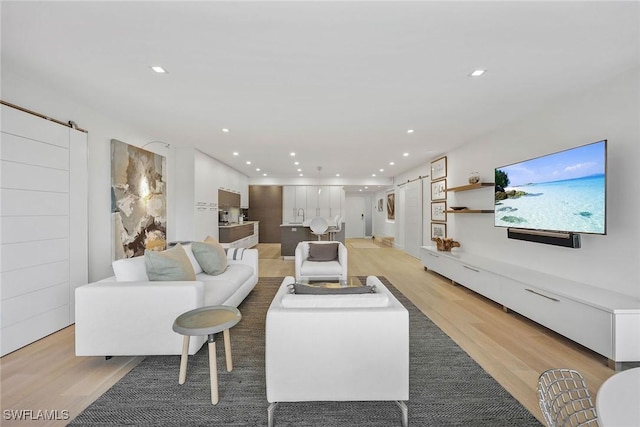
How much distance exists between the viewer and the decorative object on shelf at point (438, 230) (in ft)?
18.6

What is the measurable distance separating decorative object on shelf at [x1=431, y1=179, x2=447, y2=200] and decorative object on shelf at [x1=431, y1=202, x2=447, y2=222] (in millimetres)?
132

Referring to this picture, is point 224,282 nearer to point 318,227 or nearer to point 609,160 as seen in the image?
point 318,227

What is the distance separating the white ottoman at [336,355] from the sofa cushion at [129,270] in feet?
5.06

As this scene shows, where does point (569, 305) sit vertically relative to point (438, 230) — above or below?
below

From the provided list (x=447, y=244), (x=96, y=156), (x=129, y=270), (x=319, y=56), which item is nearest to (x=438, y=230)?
(x=447, y=244)

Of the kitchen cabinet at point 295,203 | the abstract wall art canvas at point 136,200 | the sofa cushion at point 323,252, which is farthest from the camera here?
the kitchen cabinet at point 295,203

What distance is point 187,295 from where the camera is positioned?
2.07 meters

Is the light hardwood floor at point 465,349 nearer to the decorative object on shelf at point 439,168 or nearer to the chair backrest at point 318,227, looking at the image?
the chair backrest at point 318,227

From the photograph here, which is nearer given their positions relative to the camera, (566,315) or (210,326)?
(210,326)

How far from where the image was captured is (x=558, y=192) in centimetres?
281

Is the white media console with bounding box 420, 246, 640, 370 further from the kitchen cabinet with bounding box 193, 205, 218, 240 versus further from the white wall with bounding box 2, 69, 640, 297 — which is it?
the kitchen cabinet with bounding box 193, 205, 218, 240

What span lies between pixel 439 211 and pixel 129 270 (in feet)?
18.1

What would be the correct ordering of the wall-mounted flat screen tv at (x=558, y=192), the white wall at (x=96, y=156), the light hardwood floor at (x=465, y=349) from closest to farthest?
1. the light hardwood floor at (x=465, y=349)
2. the wall-mounted flat screen tv at (x=558, y=192)
3. the white wall at (x=96, y=156)

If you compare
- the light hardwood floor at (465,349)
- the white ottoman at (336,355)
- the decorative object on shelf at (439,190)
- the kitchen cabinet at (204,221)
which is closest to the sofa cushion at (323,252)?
the light hardwood floor at (465,349)
